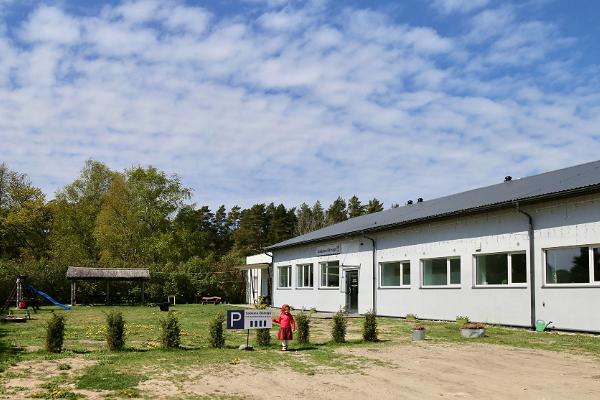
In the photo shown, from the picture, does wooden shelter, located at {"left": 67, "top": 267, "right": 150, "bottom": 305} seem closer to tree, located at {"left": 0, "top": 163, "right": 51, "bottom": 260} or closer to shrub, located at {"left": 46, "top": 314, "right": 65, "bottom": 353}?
tree, located at {"left": 0, "top": 163, "right": 51, "bottom": 260}

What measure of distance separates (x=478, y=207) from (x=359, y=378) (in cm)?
1121

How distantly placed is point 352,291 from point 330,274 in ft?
8.99

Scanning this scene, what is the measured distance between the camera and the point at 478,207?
20078 mm

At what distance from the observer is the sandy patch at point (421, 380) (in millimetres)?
8977

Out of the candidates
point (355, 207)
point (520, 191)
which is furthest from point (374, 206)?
point (520, 191)

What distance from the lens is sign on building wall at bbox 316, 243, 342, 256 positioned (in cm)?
3127

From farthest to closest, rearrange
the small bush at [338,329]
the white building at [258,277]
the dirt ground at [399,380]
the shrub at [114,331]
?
the white building at [258,277] → the small bush at [338,329] → the shrub at [114,331] → the dirt ground at [399,380]

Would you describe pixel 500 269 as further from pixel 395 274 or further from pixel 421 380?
pixel 421 380

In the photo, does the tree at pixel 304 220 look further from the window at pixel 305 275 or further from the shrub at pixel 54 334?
the shrub at pixel 54 334

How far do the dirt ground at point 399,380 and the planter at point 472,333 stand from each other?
11.0ft

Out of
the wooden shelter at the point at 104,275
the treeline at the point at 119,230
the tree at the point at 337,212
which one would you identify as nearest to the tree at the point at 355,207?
the tree at the point at 337,212

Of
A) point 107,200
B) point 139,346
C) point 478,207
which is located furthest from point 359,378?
point 107,200

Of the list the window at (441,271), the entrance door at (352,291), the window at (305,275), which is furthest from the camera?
the window at (305,275)

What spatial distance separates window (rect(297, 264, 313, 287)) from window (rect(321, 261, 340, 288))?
1.81m
